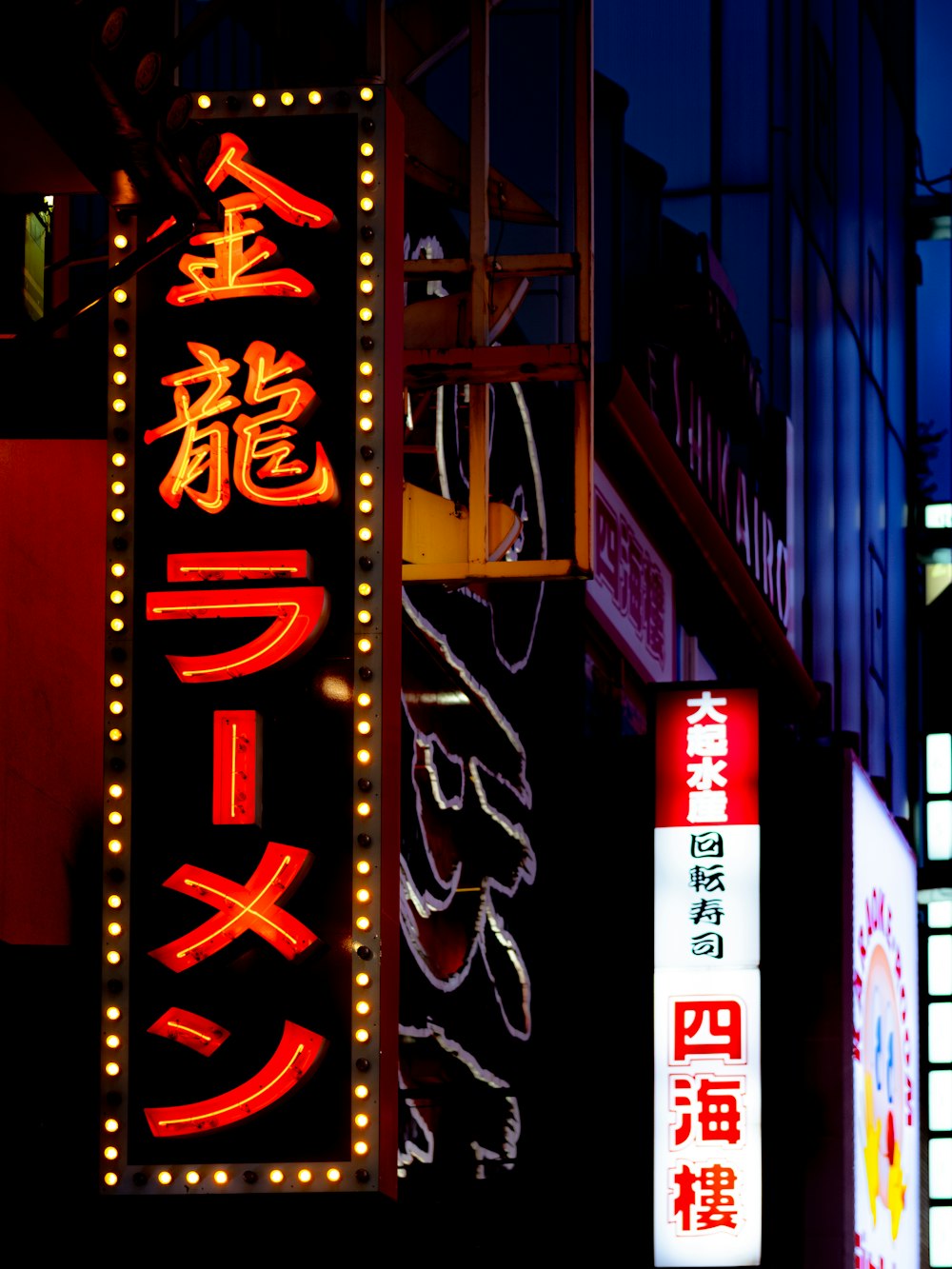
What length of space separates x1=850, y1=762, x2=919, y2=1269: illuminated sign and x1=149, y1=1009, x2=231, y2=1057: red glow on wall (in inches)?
305

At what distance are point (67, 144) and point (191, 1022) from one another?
381cm

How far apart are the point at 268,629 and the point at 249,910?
1.20m

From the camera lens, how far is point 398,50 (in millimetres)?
13508

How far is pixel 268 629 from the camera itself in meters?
10.5

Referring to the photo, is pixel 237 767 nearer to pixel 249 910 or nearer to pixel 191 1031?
pixel 249 910

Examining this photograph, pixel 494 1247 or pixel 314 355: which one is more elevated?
pixel 314 355

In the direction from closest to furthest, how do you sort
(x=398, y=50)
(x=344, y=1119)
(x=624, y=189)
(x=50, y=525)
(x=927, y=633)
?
(x=344, y=1119) → (x=50, y=525) → (x=398, y=50) → (x=624, y=189) → (x=927, y=633)

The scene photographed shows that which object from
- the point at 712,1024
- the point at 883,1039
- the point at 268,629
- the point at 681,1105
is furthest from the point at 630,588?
the point at 268,629

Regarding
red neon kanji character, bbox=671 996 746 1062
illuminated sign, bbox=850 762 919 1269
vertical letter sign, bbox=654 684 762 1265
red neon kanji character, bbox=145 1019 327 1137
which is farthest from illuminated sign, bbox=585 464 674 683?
red neon kanji character, bbox=145 1019 327 1137

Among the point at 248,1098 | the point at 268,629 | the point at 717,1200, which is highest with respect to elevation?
the point at 268,629

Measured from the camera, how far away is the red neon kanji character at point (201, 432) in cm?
1075

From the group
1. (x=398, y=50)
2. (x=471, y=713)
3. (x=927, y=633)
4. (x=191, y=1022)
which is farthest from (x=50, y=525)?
(x=927, y=633)

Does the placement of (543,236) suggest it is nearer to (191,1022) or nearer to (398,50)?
(398,50)

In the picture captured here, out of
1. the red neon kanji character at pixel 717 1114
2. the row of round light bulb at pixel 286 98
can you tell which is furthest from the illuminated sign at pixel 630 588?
the row of round light bulb at pixel 286 98
